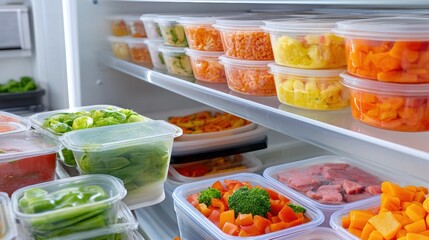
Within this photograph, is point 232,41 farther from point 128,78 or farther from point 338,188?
point 128,78

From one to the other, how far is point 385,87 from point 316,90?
0.21 meters

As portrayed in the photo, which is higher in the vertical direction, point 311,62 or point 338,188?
point 311,62

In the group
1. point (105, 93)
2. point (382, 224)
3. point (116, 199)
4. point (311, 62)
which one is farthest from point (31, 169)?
point (105, 93)

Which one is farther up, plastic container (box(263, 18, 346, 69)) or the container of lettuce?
plastic container (box(263, 18, 346, 69))

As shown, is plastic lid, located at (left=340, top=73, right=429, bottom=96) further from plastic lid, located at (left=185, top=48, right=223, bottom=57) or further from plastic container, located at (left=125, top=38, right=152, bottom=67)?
plastic container, located at (left=125, top=38, right=152, bottom=67)

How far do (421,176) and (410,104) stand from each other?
0.47 ft

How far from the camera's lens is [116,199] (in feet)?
3.29

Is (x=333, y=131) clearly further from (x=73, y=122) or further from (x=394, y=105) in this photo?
(x=73, y=122)

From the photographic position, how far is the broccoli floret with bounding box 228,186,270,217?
4.26 feet

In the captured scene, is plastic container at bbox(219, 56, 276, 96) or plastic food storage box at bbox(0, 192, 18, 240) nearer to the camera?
plastic food storage box at bbox(0, 192, 18, 240)

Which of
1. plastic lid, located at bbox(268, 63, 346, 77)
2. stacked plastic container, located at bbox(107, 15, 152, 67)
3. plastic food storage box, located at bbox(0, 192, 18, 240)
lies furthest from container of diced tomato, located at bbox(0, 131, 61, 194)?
stacked plastic container, located at bbox(107, 15, 152, 67)

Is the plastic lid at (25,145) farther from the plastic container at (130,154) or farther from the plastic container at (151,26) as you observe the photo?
the plastic container at (151,26)

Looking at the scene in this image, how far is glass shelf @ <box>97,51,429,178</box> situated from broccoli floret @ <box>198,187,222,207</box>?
27cm

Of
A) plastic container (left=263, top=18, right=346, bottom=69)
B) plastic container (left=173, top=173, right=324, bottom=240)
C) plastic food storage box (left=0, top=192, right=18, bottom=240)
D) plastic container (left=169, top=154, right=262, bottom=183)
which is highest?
plastic container (left=263, top=18, right=346, bottom=69)
